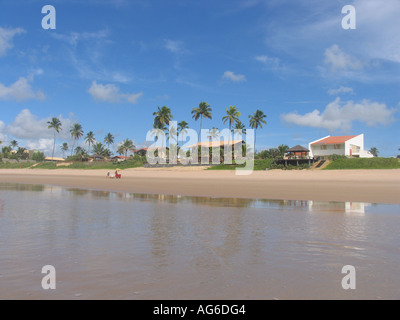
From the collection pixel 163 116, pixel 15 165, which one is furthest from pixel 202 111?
pixel 15 165

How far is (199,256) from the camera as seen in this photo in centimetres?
689

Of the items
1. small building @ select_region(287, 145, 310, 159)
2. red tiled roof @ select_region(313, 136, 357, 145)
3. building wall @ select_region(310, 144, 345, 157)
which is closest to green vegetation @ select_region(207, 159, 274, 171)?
small building @ select_region(287, 145, 310, 159)

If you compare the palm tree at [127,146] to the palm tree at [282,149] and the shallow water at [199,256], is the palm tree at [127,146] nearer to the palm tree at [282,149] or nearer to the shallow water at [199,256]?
the palm tree at [282,149]

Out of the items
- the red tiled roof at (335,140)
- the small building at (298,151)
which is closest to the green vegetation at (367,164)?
the small building at (298,151)

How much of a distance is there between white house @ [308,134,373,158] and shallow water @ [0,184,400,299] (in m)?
56.1

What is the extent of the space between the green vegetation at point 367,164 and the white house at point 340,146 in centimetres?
1406

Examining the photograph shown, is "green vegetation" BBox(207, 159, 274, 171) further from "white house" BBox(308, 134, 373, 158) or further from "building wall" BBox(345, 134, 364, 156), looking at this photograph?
"building wall" BBox(345, 134, 364, 156)

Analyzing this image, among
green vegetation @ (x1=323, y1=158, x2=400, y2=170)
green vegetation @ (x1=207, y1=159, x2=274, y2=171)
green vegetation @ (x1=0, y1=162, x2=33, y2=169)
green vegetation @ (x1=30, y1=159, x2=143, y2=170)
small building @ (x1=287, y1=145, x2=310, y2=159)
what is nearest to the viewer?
green vegetation @ (x1=323, y1=158, x2=400, y2=170)

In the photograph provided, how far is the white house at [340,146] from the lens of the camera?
63969 mm

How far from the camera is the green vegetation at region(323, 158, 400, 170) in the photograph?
153 ft
